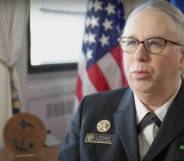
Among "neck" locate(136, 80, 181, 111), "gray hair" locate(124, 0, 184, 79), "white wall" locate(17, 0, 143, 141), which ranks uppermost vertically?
"gray hair" locate(124, 0, 184, 79)

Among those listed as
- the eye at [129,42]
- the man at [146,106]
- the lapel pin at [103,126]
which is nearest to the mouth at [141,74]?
the man at [146,106]

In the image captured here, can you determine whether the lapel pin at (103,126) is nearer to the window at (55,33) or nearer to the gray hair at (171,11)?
the gray hair at (171,11)

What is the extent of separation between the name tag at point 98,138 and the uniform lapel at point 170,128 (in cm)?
17

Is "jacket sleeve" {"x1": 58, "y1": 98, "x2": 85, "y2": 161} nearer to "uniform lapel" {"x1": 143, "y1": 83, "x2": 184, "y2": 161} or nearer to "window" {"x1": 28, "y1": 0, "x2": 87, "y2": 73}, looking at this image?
"uniform lapel" {"x1": 143, "y1": 83, "x2": 184, "y2": 161}

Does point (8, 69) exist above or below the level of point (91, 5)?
below

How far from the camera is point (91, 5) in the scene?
8.78 feet

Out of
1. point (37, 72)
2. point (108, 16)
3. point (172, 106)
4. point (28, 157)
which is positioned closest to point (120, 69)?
point (108, 16)

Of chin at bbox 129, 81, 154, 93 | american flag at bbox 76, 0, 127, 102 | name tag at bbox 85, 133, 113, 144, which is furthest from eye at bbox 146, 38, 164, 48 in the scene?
american flag at bbox 76, 0, 127, 102

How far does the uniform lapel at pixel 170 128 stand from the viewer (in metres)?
1.29

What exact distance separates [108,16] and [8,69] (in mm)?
816

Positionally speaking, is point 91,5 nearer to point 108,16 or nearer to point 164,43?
point 108,16

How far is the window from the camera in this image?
120 inches

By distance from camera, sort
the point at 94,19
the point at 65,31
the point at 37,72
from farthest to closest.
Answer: the point at 65,31
the point at 37,72
the point at 94,19

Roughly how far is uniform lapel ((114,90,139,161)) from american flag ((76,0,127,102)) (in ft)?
3.85
